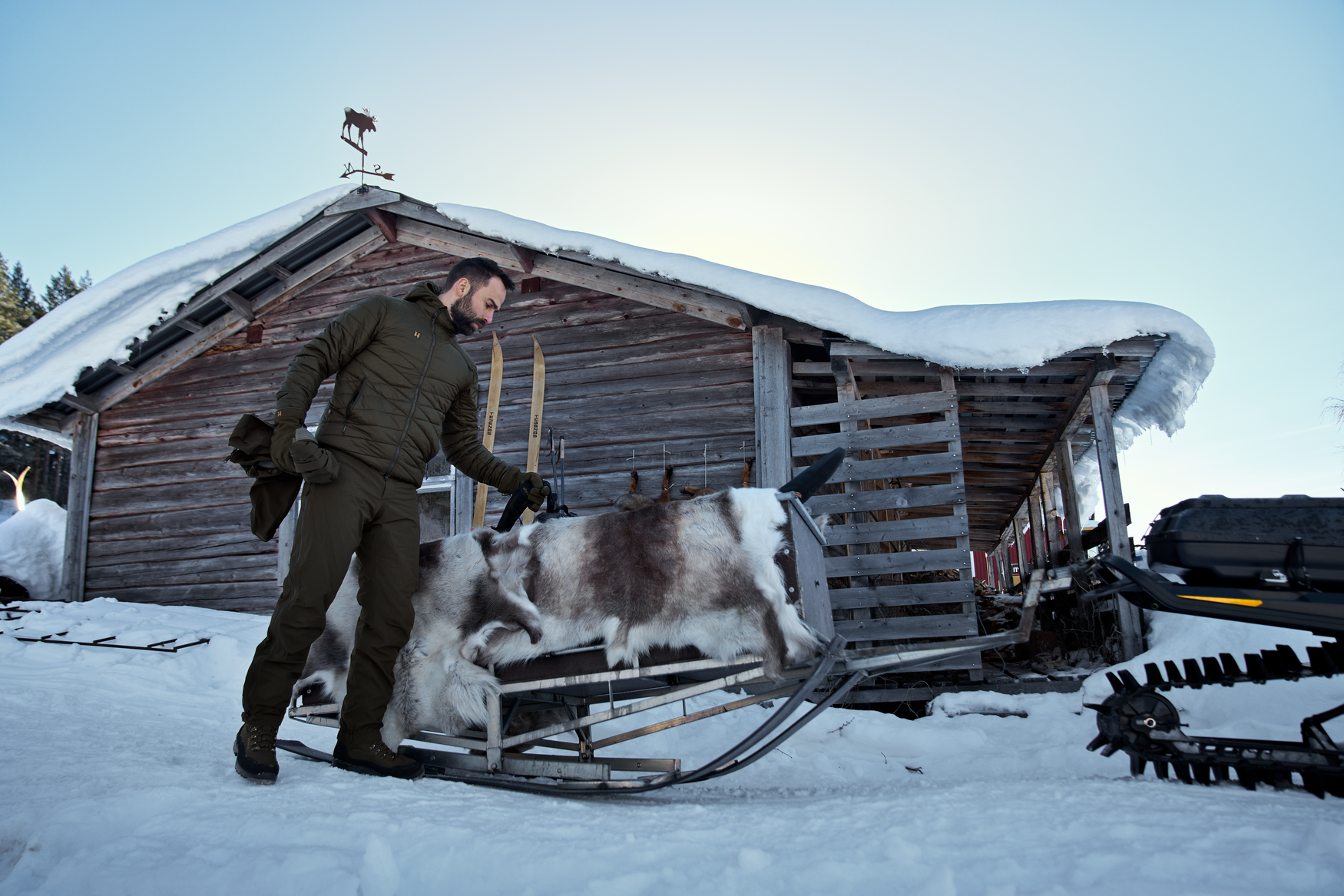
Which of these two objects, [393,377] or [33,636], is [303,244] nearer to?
[33,636]

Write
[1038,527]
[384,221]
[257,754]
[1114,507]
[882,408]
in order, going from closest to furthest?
[257,754] → [1114,507] → [882,408] → [384,221] → [1038,527]

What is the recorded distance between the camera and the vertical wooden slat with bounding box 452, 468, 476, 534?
6527 millimetres

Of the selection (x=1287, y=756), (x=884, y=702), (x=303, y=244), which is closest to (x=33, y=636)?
(x=303, y=244)

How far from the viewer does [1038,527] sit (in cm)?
1095

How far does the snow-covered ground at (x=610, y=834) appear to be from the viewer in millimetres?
1336

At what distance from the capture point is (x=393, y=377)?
2539 millimetres

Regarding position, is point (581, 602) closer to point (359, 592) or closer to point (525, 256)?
point (359, 592)

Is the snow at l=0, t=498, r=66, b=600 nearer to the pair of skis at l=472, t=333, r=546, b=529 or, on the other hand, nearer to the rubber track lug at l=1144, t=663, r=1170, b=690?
the pair of skis at l=472, t=333, r=546, b=529

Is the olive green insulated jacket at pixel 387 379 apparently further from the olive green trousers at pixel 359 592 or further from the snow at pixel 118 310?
the snow at pixel 118 310

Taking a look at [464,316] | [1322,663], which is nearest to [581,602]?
[464,316]

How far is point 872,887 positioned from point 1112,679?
5.06 ft

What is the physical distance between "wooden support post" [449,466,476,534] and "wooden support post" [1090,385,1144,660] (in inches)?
199

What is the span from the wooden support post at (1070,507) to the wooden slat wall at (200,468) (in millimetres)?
6928

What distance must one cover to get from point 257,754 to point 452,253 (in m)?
5.65
